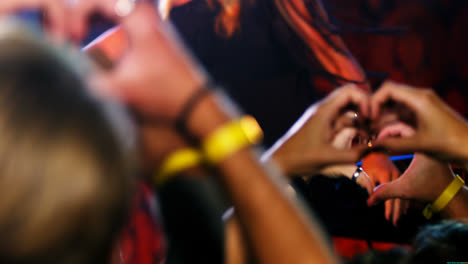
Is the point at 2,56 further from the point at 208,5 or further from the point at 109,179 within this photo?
the point at 208,5

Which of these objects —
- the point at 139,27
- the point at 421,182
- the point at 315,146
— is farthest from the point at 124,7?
the point at 421,182

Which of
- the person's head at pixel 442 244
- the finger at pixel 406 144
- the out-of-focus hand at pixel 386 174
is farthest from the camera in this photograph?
the out-of-focus hand at pixel 386 174

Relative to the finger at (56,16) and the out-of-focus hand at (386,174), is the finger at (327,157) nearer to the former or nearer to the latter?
the finger at (56,16)

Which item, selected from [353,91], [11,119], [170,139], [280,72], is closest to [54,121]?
[11,119]

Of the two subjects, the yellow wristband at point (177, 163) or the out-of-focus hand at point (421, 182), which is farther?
the out-of-focus hand at point (421, 182)

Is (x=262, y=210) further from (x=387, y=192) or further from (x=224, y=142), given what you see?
(x=387, y=192)

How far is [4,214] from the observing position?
0.90 ft

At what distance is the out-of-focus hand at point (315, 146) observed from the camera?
0.87 metres

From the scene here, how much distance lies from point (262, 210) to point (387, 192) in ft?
4.00

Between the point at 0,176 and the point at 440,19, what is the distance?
5.64ft

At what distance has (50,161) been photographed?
11.2 inches

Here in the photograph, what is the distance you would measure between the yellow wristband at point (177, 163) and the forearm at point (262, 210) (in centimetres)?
5

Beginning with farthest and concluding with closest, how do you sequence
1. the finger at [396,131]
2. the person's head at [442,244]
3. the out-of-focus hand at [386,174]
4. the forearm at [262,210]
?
the out-of-focus hand at [386,174] < the finger at [396,131] < the person's head at [442,244] < the forearm at [262,210]

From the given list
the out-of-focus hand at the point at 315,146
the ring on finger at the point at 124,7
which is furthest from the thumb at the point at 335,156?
the ring on finger at the point at 124,7
